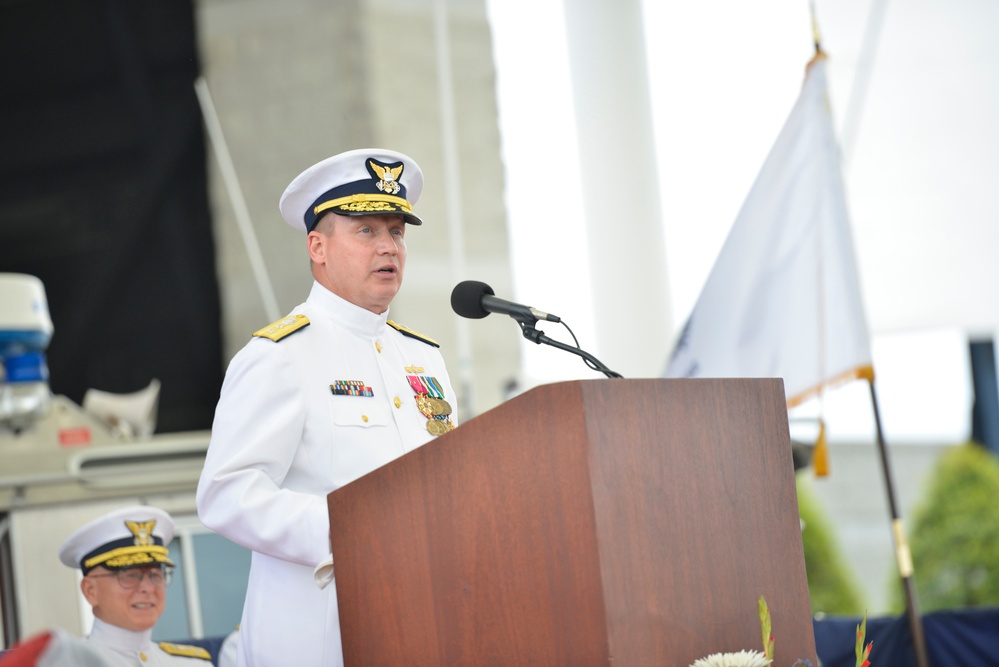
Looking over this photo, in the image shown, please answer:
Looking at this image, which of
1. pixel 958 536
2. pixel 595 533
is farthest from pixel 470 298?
pixel 958 536

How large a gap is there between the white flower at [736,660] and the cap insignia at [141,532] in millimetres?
2676

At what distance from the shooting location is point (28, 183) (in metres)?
7.67

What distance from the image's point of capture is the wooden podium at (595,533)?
1.36 metres

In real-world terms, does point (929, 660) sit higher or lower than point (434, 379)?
lower

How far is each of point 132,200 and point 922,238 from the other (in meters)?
4.59

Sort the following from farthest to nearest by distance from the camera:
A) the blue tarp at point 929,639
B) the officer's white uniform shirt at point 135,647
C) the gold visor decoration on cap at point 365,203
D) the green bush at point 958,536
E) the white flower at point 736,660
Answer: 1. the green bush at point 958,536
2. the blue tarp at point 929,639
3. the officer's white uniform shirt at point 135,647
4. the gold visor decoration on cap at point 365,203
5. the white flower at point 736,660

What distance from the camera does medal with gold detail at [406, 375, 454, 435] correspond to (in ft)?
6.94

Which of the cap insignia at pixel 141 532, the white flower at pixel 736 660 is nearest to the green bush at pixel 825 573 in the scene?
the cap insignia at pixel 141 532

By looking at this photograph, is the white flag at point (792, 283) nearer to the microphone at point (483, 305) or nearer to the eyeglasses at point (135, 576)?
the eyeglasses at point (135, 576)

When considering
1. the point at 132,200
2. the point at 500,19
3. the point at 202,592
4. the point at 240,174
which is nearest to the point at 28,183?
the point at 132,200

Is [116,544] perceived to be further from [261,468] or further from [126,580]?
[261,468]

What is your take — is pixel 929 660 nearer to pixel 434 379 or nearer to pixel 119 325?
pixel 434 379

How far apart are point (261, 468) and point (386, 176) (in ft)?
1.85

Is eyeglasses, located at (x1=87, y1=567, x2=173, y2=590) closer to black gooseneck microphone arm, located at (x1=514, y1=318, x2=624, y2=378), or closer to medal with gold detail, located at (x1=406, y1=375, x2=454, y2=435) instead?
→ medal with gold detail, located at (x1=406, y1=375, x2=454, y2=435)
